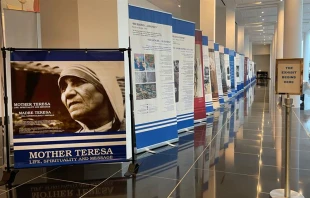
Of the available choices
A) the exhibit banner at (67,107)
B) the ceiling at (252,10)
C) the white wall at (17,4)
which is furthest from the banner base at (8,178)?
the ceiling at (252,10)

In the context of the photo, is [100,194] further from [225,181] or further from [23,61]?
[23,61]

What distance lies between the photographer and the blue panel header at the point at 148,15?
13.9 ft

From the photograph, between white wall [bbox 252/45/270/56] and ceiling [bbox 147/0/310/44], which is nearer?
ceiling [bbox 147/0/310/44]

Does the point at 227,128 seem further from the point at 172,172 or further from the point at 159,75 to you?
the point at 172,172

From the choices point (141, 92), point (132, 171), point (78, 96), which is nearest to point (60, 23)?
point (78, 96)

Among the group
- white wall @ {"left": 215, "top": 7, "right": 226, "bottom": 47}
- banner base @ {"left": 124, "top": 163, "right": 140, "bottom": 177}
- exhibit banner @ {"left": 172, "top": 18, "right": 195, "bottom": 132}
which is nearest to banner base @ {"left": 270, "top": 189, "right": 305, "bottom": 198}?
banner base @ {"left": 124, "top": 163, "right": 140, "bottom": 177}

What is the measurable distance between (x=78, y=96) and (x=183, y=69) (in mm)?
2937

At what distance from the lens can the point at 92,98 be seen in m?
3.50

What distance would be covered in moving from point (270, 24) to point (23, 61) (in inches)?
988

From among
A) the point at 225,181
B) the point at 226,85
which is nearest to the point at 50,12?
the point at 225,181

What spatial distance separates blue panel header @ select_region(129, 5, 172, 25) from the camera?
4.23 metres

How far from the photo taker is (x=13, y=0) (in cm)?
630

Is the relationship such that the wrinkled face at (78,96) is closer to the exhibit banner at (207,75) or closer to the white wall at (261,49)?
the exhibit banner at (207,75)

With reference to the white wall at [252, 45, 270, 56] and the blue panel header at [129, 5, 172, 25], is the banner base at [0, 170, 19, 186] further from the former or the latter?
the white wall at [252, 45, 270, 56]
